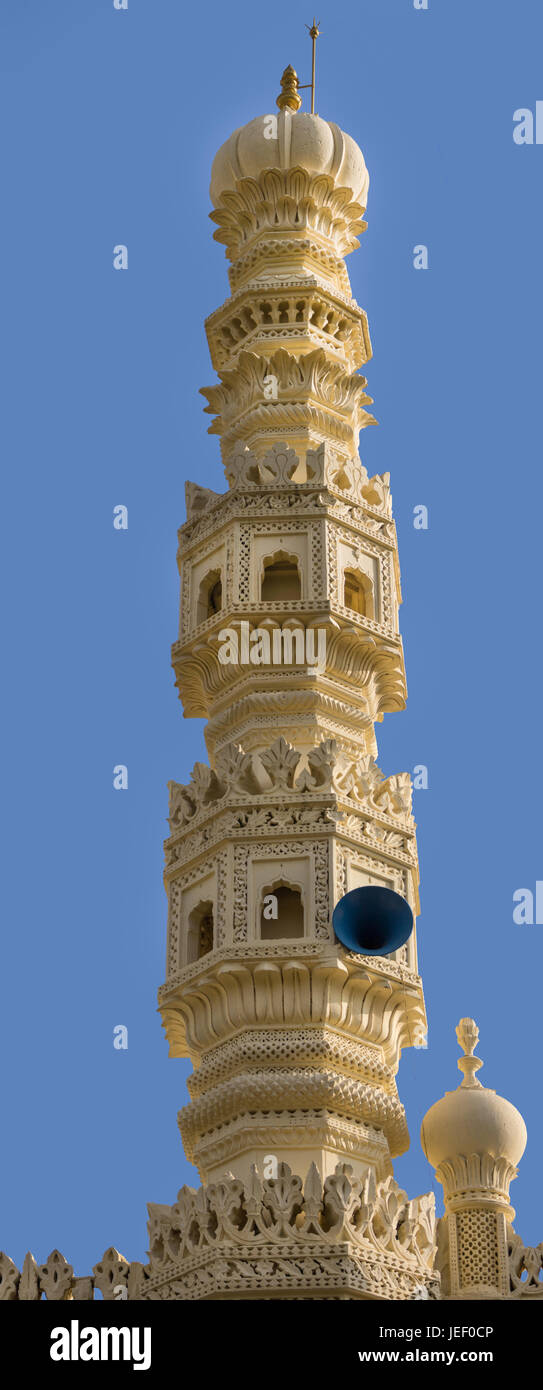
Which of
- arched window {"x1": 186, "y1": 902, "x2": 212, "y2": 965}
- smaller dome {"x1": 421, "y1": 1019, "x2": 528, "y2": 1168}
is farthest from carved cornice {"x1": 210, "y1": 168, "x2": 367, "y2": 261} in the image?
smaller dome {"x1": 421, "y1": 1019, "x2": 528, "y2": 1168}

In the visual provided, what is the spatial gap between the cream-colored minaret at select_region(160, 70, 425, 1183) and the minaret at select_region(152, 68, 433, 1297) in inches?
1.1

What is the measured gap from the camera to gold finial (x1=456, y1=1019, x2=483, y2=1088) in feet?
84.0

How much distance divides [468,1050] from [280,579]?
19.9 feet

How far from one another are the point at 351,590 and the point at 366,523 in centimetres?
86

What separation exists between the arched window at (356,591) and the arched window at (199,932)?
14.9ft

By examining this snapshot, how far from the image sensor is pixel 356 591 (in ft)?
89.4

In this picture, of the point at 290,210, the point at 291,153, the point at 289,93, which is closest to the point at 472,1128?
the point at 290,210

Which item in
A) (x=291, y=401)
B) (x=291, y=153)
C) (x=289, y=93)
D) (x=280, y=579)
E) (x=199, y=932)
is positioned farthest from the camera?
(x=289, y=93)

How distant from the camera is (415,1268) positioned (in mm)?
21953

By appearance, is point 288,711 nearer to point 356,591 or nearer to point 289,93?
point 356,591

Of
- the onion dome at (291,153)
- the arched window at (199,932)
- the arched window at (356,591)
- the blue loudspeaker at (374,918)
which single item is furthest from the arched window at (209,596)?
the onion dome at (291,153)

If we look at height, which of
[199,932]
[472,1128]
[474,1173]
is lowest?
[474,1173]

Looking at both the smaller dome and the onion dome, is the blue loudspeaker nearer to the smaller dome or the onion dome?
the smaller dome

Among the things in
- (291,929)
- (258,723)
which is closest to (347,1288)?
(291,929)
